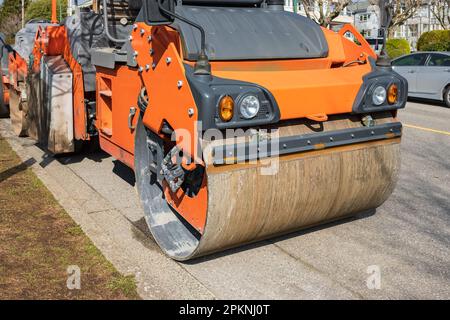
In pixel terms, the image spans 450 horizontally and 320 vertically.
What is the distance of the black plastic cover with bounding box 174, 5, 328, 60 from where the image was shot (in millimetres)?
3928

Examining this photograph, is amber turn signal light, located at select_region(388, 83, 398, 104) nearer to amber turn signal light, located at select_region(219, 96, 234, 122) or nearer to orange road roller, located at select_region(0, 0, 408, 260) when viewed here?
orange road roller, located at select_region(0, 0, 408, 260)

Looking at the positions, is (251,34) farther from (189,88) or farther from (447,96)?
(447,96)

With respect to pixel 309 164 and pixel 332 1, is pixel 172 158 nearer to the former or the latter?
pixel 309 164

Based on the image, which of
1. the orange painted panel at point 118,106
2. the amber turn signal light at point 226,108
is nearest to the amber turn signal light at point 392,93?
the amber turn signal light at point 226,108

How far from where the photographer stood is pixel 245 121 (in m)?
3.39

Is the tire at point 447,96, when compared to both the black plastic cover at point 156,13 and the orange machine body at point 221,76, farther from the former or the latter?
the black plastic cover at point 156,13

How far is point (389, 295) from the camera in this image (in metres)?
3.57

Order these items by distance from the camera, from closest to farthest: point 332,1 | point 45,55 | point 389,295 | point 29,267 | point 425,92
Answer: point 389,295, point 29,267, point 45,55, point 425,92, point 332,1

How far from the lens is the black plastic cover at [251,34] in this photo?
393 cm

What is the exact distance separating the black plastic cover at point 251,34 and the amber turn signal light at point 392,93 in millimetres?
619

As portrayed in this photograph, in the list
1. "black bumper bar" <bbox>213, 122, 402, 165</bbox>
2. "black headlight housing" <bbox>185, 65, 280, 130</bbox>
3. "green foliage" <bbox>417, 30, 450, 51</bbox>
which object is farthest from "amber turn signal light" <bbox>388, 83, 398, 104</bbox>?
"green foliage" <bbox>417, 30, 450, 51</bbox>
